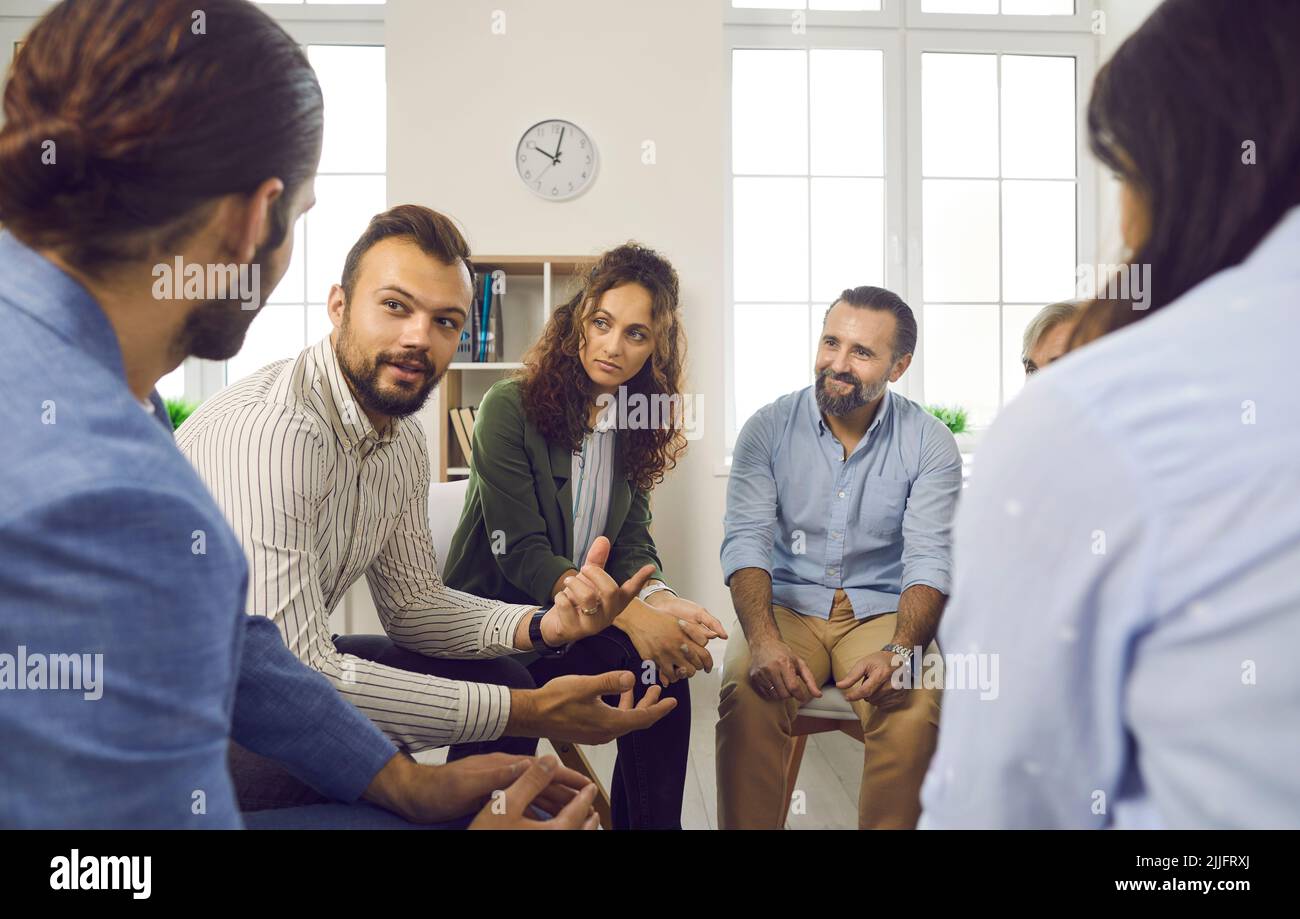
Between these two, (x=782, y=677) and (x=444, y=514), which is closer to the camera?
(x=782, y=677)

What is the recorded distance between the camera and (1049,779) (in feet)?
1.85

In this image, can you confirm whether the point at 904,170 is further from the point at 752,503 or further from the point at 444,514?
the point at 444,514

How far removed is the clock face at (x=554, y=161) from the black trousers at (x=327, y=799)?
214 cm

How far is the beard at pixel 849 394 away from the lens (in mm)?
2299

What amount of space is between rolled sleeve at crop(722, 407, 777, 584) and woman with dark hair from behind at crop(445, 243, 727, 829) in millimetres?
187

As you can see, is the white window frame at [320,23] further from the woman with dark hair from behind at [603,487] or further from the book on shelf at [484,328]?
the woman with dark hair from behind at [603,487]

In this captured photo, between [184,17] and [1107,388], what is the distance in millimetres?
678

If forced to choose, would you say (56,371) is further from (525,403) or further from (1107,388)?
(525,403)

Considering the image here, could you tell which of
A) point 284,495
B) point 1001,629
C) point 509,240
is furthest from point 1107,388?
point 509,240

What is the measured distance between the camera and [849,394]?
2299mm

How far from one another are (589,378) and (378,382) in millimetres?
826

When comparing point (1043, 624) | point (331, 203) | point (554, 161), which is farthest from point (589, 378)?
point (331, 203)

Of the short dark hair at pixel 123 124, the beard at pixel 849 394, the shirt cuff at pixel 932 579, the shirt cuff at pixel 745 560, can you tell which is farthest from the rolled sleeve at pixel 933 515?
the short dark hair at pixel 123 124

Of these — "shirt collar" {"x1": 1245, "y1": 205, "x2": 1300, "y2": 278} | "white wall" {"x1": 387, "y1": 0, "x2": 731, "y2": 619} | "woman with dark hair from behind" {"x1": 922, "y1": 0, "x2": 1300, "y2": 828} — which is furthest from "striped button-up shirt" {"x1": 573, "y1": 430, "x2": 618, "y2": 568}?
"shirt collar" {"x1": 1245, "y1": 205, "x2": 1300, "y2": 278}
